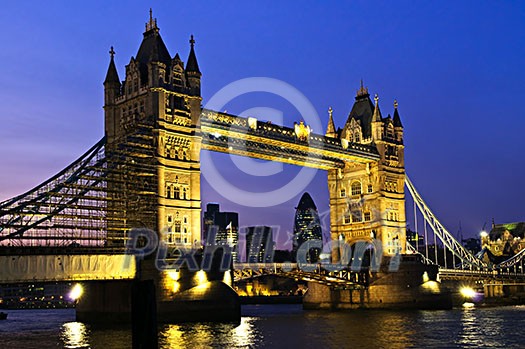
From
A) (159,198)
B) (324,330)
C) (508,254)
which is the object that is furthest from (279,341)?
(508,254)

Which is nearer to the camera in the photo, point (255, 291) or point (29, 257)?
point (29, 257)

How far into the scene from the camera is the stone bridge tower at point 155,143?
216ft

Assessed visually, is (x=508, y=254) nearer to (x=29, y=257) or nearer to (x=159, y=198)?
(x=159, y=198)

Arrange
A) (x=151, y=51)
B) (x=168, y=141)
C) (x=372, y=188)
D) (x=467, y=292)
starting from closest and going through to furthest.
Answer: (x=168, y=141)
(x=151, y=51)
(x=372, y=188)
(x=467, y=292)

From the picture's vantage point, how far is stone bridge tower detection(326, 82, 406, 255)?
9431 centimetres

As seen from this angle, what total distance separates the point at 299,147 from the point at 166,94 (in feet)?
63.0

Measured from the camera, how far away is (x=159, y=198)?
67312 mm

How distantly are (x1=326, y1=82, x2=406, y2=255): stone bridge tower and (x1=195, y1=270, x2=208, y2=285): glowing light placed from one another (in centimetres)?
3425

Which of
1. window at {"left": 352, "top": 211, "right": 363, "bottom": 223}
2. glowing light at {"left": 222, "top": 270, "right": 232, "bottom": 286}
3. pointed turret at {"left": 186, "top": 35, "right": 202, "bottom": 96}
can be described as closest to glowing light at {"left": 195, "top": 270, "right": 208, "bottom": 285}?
glowing light at {"left": 222, "top": 270, "right": 232, "bottom": 286}

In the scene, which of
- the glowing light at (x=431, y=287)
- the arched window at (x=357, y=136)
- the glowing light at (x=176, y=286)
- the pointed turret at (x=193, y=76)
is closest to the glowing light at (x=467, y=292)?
the glowing light at (x=431, y=287)

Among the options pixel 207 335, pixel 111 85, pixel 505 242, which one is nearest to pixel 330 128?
pixel 111 85

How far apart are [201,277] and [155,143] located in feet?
43.0

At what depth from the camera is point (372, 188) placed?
94.9 m

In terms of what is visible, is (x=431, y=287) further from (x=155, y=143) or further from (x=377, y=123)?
(x=155, y=143)
